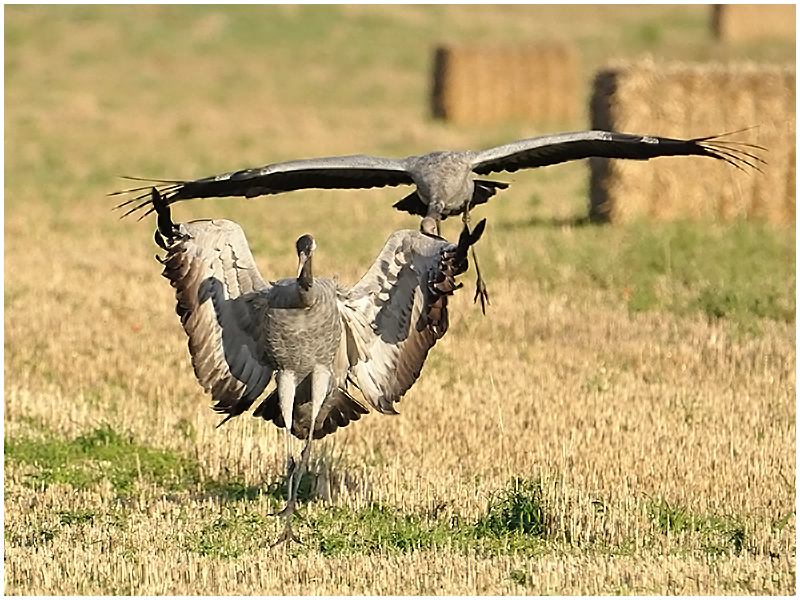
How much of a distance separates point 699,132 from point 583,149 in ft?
29.5

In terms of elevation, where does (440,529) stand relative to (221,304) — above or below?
below

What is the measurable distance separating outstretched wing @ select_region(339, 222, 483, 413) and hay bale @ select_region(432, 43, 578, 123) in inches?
877

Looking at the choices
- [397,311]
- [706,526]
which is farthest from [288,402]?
[706,526]

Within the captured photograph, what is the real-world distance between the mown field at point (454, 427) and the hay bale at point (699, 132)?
0.45m

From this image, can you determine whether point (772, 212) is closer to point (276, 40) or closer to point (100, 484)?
point (100, 484)

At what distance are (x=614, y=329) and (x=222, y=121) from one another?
60.0ft

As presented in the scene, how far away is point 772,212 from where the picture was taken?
17.0 m

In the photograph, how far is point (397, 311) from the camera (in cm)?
749

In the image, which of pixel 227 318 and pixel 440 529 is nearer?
pixel 440 529

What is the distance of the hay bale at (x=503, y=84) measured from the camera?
29766 mm

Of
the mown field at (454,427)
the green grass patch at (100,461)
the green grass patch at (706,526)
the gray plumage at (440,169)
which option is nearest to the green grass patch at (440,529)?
the mown field at (454,427)

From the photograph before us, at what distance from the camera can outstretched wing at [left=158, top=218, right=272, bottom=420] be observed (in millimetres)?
7266

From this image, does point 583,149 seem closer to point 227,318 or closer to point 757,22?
point 227,318

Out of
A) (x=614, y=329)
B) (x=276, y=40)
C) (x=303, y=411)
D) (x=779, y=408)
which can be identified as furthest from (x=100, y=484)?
(x=276, y=40)
